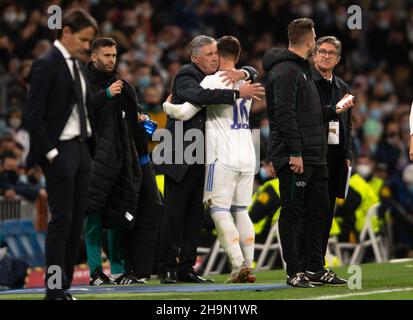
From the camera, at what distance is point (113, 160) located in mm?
11711

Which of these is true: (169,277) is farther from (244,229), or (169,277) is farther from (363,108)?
(363,108)

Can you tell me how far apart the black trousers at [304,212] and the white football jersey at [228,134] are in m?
0.88

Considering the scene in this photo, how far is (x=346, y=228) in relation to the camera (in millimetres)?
17203

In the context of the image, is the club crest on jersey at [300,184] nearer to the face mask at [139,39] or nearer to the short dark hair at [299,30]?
the short dark hair at [299,30]

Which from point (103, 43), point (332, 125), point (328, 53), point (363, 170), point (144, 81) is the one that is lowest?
point (363, 170)

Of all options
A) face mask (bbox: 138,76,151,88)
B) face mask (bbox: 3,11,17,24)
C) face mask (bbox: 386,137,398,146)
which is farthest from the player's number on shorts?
face mask (bbox: 386,137,398,146)

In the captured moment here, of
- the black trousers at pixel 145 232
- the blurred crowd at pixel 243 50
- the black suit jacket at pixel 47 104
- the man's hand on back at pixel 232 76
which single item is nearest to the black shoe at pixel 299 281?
the black trousers at pixel 145 232

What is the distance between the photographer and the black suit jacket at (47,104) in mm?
8797

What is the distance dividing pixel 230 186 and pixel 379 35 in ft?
56.7

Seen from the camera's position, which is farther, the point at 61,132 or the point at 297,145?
the point at 297,145

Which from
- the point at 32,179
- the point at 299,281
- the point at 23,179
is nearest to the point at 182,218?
the point at 299,281

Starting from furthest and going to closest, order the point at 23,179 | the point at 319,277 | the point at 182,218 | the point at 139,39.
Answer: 1. the point at 139,39
2. the point at 23,179
3. the point at 182,218
4. the point at 319,277

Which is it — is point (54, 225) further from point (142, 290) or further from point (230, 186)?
point (230, 186)

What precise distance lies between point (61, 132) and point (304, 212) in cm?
275
